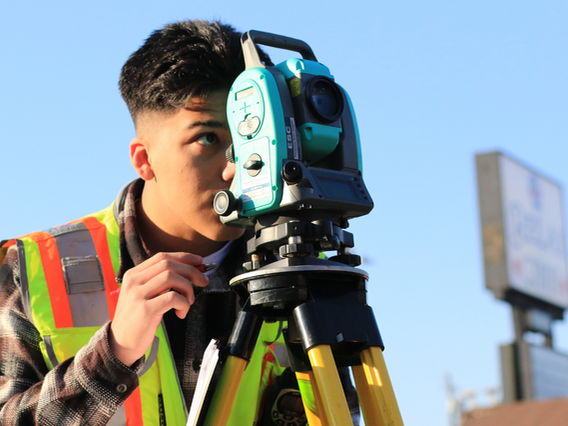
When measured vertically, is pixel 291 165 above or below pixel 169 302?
above

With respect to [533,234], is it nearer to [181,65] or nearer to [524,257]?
[524,257]

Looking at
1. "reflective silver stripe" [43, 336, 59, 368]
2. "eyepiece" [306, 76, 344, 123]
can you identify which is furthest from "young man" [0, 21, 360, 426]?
"eyepiece" [306, 76, 344, 123]

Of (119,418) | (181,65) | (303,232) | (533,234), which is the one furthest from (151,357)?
(533,234)

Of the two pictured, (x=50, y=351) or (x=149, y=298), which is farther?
(x=50, y=351)

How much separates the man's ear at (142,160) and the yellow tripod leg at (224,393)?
107cm

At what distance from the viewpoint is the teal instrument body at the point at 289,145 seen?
1.66 metres

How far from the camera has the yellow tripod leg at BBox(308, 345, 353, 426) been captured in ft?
4.84

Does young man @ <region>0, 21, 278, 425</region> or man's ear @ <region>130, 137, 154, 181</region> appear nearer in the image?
young man @ <region>0, 21, 278, 425</region>

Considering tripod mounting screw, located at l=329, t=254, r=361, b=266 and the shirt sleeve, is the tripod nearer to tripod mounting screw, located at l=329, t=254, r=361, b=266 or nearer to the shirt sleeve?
tripod mounting screw, located at l=329, t=254, r=361, b=266

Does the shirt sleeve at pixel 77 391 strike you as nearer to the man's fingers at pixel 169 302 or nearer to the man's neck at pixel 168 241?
the man's fingers at pixel 169 302

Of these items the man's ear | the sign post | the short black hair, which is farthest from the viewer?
the sign post

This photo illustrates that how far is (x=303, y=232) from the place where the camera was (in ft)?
5.32

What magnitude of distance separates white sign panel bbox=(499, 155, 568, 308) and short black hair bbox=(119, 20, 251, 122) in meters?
15.8

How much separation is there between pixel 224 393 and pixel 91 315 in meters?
0.92
